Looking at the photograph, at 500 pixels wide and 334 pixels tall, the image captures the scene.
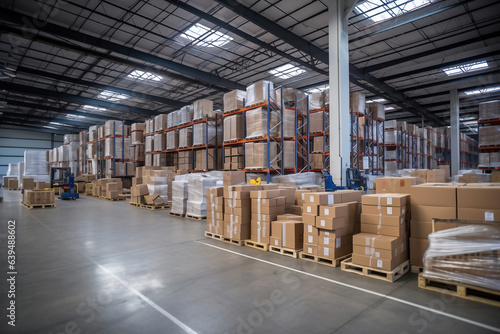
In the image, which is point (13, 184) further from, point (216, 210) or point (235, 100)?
point (216, 210)

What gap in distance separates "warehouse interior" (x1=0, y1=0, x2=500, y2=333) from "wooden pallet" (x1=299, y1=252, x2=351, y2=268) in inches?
1.0

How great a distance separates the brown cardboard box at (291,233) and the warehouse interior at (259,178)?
0.04 m

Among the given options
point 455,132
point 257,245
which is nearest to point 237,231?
point 257,245

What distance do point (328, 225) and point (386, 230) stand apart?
0.79 metres

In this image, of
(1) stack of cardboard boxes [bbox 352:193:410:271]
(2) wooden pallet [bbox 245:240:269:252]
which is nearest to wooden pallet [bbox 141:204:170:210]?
(2) wooden pallet [bbox 245:240:269:252]

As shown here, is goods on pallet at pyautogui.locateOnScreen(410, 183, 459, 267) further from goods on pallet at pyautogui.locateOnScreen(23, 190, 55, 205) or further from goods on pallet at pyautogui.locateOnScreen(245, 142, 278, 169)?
goods on pallet at pyautogui.locateOnScreen(23, 190, 55, 205)

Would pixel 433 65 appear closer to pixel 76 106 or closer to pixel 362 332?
pixel 362 332

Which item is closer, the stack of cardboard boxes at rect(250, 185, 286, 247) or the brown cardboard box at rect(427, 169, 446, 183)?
the stack of cardboard boxes at rect(250, 185, 286, 247)

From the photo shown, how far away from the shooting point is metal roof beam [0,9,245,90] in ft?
30.5

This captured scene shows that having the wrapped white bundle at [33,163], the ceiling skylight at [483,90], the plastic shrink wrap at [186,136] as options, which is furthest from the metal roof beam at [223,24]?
the wrapped white bundle at [33,163]

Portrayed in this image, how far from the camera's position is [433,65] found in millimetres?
13742

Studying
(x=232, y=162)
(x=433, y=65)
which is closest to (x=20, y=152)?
(x=232, y=162)

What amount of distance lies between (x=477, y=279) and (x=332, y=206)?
1.84 meters

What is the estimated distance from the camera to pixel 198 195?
864 centimetres
